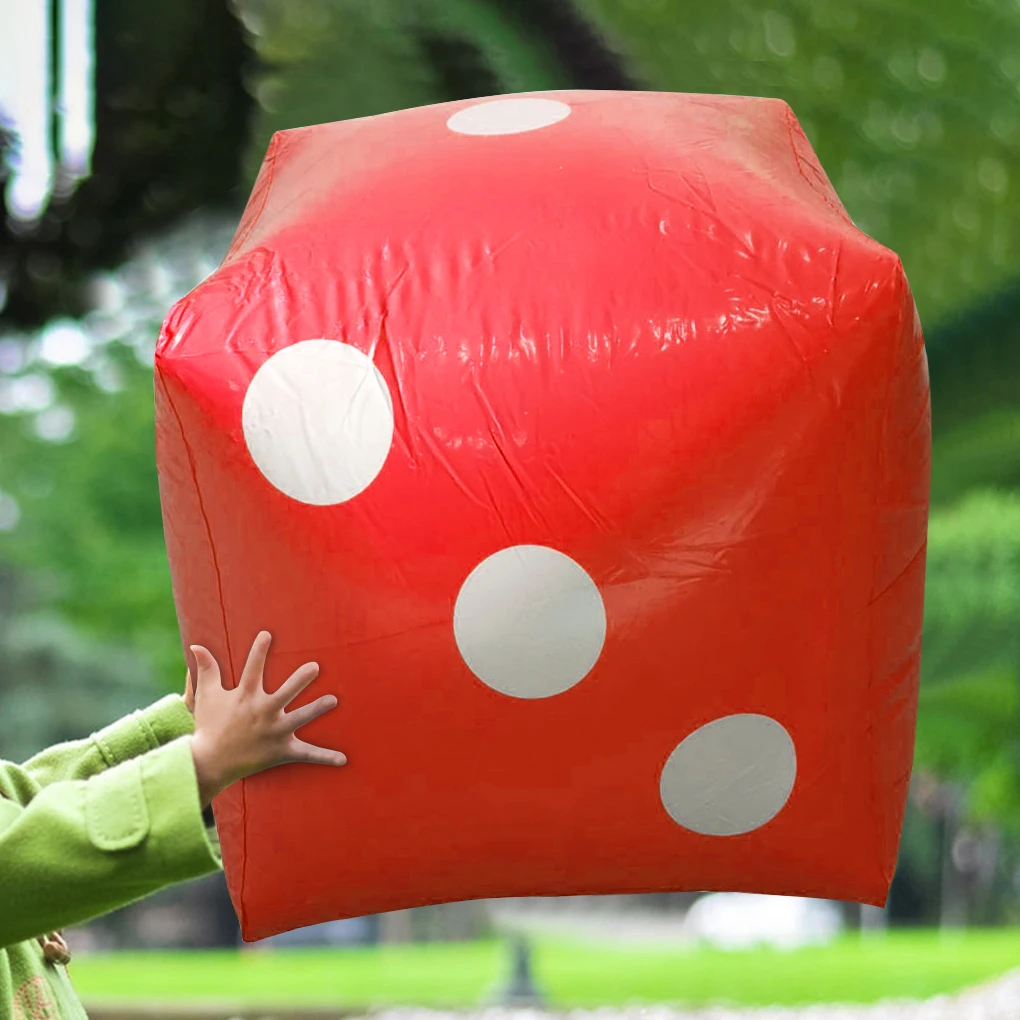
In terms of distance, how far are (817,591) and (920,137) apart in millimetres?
4118

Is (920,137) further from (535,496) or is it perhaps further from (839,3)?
(535,496)

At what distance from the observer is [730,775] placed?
4.09 ft

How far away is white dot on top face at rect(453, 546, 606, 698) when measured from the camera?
1174 millimetres

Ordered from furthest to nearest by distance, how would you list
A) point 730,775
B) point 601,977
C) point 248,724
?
point 601,977, point 730,775, point 248,724

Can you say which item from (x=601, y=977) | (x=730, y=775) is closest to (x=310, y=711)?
(x=730, y=775)

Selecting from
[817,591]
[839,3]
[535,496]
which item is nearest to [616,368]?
[535,496]

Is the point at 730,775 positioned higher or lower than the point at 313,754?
lower

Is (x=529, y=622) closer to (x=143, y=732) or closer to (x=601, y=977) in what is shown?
(x=143, y=732)

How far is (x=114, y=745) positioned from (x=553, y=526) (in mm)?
475

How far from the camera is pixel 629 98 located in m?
1.52

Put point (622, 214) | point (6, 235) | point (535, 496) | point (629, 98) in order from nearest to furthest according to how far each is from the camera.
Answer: point (535, 496) < point (622, 214) < point (629, 98) < point (6, 235)

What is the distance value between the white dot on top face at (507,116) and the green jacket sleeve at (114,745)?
656 mm

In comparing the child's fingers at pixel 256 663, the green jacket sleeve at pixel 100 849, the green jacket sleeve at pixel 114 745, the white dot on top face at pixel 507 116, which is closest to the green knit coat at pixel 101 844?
the green jacket sleeve at pixel 100 849

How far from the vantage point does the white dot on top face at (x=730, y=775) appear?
123 cm
